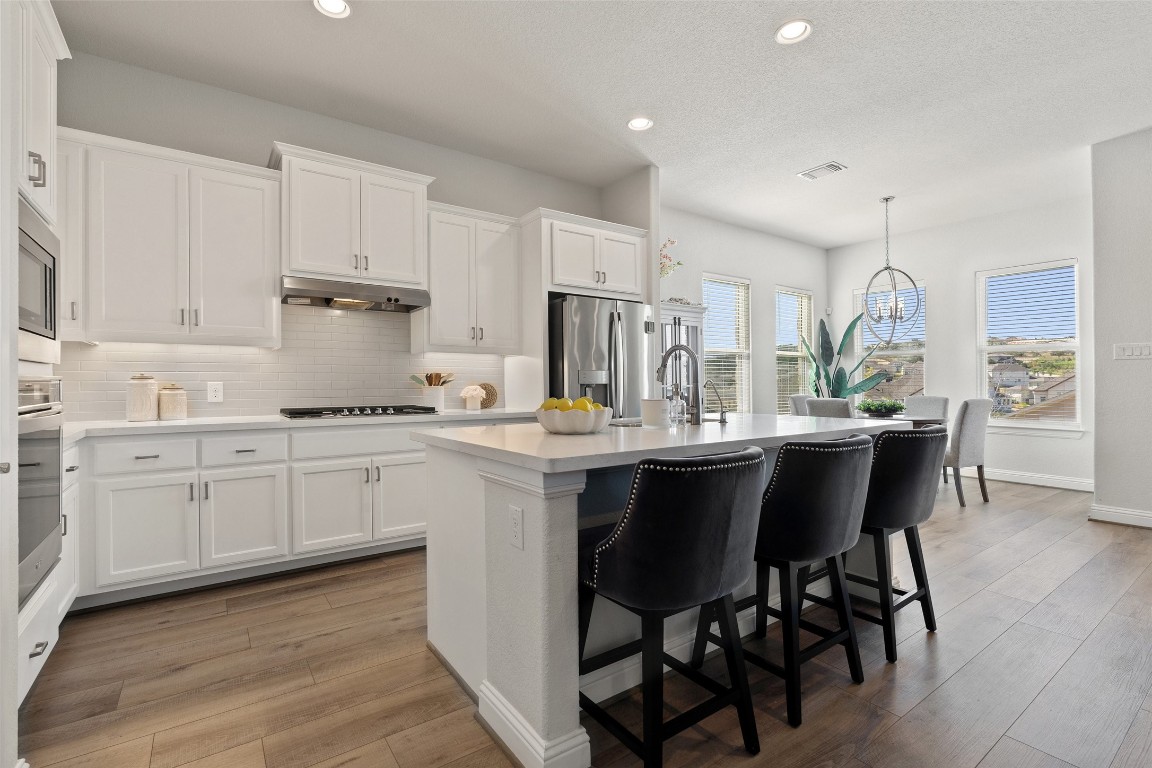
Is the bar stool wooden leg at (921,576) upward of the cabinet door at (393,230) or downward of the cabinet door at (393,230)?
downward

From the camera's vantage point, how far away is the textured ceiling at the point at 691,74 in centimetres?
283

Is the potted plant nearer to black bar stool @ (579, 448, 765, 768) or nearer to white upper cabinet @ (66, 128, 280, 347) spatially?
black bar stool @ (579, 448, 765, 768)

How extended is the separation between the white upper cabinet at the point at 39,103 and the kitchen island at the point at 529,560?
1598 millimetres

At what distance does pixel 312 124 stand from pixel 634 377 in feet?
9.62

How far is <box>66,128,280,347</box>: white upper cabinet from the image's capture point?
284 centimetres

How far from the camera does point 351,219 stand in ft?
11.7

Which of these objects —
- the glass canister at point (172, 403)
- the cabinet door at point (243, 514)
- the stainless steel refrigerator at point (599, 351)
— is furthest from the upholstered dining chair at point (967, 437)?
the glass canister at point (172, 403)

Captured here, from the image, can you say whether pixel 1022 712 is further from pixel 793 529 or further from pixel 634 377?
pixel 634 377

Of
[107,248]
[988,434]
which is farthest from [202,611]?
[988,434]

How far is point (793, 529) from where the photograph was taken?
72.6 inches

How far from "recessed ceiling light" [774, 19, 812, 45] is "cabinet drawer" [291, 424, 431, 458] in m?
3.00

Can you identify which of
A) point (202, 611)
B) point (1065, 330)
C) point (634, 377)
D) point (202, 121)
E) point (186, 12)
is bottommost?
point (202, 611)

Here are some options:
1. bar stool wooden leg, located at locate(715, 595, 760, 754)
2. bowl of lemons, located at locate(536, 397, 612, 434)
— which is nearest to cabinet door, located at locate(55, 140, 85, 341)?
bowl of lemons, located at locate(536, 397, 612, 434)

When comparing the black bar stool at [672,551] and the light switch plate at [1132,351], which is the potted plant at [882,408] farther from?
the black bar stool at [672,551]
